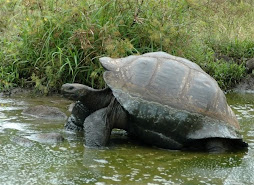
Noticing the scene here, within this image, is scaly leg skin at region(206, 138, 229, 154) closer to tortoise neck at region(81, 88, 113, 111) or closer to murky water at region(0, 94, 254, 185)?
murky water at region(0, 94, 254, 185)

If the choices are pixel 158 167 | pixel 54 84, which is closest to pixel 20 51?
pixel 54 84

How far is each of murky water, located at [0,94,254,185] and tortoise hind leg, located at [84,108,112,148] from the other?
0.10 m

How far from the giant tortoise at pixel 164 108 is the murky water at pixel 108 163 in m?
0.16

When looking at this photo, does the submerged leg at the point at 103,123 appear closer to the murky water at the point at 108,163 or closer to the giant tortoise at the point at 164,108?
the giant tortoise at the point at 164,108

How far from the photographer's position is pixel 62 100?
7.40m

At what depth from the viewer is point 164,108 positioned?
16.5 feet

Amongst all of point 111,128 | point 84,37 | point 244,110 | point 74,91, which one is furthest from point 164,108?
point 244,110

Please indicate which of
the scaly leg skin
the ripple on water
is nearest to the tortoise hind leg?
the scaly leg skin

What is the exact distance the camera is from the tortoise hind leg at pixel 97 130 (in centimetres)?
514

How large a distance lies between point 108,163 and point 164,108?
33.8 inches

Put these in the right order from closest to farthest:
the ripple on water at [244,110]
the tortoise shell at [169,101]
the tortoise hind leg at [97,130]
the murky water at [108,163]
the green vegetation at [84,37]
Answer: the murky water at [108,163]
the tortoise shell at [169,101]
the tortoise hind leg at [97,130]
the ripple on water at [244,110]
the green vegetation at [84,37]

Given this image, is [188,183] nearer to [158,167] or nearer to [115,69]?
[158,167]

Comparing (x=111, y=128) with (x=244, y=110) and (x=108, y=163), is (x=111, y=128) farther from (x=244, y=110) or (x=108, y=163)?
(x=244, y=110)

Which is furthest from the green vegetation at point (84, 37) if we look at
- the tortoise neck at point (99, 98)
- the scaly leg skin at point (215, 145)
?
the scaly leg skin at point (215, 145)
